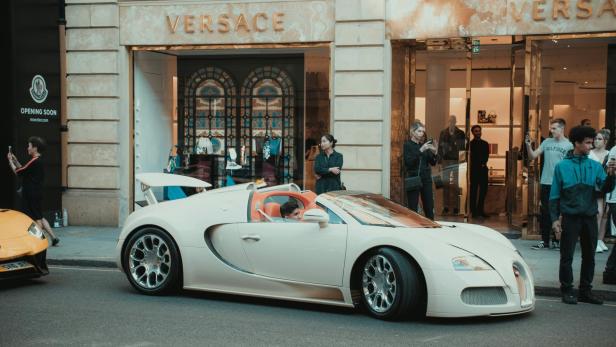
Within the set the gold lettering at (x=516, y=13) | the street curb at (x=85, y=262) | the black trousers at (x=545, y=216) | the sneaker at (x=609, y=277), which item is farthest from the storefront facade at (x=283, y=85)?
the sneaker at (x=609, y=277)

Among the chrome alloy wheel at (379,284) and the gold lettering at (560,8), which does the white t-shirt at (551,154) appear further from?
the chrome alloy wheel at (379,284)

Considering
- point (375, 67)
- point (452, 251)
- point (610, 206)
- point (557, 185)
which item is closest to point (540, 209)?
point (610, 206)

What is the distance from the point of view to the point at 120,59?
15000 mm

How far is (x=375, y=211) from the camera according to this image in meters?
→ 7.98

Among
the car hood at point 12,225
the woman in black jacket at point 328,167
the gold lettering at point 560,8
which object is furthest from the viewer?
the gold lettering at point 560,8

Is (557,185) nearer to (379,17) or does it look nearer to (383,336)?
(383,336)

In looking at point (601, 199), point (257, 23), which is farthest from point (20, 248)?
point (601, 199)

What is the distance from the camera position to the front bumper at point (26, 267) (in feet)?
28.4

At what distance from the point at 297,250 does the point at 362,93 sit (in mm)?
6398

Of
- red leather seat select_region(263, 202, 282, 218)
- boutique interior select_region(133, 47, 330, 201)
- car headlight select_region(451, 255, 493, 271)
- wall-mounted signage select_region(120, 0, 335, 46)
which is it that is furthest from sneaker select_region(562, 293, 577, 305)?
wall-mounted signage select_region(120, 0, 335, 46)

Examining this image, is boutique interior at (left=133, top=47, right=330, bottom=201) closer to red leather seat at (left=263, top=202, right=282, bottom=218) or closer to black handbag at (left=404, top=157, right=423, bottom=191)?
black handbag at (left=404, top=157, right=423, bottom=191)

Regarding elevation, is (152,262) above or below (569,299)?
above

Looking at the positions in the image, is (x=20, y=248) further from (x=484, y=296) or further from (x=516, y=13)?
(x=516, y=13)

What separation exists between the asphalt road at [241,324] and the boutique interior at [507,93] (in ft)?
16.7
